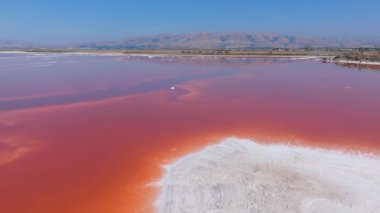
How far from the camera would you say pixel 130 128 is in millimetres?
15242

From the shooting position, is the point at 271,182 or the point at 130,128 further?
the point at 130,128

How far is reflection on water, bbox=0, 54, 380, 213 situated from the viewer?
936 cm

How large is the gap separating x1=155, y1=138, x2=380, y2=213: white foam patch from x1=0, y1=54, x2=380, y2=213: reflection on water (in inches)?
36.9

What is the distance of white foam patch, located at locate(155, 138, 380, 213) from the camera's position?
802 centimetres

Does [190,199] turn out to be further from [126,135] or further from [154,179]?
[126,135]

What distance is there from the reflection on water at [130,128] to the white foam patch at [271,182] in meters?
0.94

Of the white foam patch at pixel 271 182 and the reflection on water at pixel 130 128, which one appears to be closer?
the white foam patch at pixel 271 182

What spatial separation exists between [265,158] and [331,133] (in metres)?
4.80

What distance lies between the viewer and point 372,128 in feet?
48.3

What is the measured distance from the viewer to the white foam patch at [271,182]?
802 centimetres

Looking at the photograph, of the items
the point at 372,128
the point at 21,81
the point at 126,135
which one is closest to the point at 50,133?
the point at 126,135

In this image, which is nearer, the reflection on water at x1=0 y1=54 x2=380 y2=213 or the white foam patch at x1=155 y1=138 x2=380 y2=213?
the white foam patch at x1=155 y1=138 x2=380 y2=213

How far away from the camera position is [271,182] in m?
9.05

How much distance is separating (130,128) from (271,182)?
8.05m
